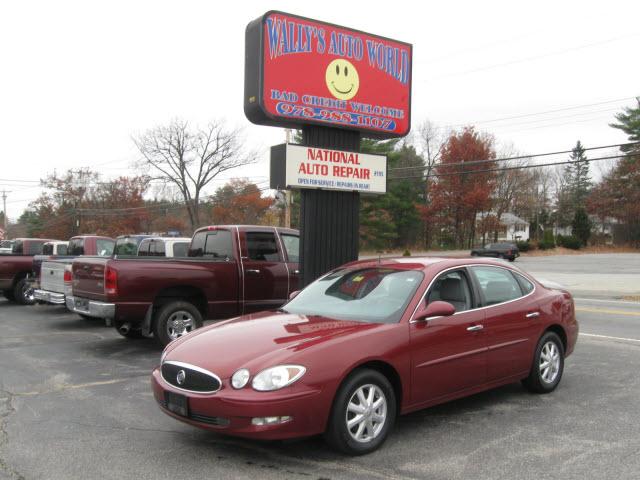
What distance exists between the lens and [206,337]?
4.89 metres

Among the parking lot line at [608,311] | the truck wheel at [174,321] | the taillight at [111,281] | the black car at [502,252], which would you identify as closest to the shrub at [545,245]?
the black car at [502,252]

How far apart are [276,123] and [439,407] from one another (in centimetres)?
540

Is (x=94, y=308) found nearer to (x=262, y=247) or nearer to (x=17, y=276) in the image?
(x=262, y=247)

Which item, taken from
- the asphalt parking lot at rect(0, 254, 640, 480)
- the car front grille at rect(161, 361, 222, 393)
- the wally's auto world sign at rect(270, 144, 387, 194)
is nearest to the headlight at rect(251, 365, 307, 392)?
the car front grille at rect(161, 361, 222, 393)

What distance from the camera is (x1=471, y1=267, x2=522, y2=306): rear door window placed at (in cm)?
573

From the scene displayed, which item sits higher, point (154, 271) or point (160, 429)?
point (154, 271)

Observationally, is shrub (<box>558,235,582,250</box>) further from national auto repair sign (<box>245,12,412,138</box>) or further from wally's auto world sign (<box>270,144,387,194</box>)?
wally's auto world sign (<box>270,144,387,194</box>)

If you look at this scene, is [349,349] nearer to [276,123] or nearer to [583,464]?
[583,464]

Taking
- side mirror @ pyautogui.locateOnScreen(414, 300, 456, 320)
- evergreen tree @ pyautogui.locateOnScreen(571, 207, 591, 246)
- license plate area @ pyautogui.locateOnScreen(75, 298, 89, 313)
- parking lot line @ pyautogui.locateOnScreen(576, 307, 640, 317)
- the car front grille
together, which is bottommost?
parking lot line @ pyautogui.locateOnScreen(576, 307, 640, 317)

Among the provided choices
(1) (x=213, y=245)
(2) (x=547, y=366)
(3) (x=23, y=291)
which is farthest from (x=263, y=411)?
(3) (x=23, y=291)

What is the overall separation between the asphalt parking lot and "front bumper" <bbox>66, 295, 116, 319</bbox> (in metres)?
0.86

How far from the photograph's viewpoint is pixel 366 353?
175 inches

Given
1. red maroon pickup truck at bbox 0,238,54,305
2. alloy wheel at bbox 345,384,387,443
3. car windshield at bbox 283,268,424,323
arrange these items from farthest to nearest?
red maroon pickup truck at bbox 0,238,54,305, car windshield at bbox 283,268,424,323, alloy wheel at bbox 345,384,387,443

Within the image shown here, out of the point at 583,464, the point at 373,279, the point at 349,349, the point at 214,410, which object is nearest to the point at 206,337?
the point at 214,410
